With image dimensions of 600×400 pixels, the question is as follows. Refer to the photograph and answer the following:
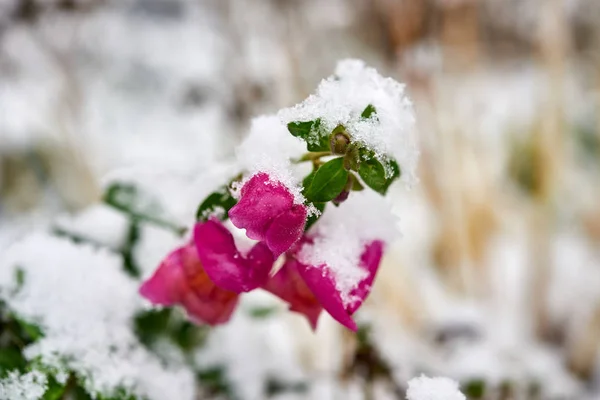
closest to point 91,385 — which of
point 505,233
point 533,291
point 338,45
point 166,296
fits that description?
point 166,296

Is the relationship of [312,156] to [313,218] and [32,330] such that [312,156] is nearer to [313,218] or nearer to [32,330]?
[313,218]

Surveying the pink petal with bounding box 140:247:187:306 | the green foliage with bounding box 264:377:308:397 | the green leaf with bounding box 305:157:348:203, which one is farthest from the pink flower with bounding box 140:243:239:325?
the green foliage with bounding box 264:377:308:397

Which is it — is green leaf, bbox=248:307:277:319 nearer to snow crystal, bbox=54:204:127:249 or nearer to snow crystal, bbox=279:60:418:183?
snow crystal, bbox=54:204:127:249

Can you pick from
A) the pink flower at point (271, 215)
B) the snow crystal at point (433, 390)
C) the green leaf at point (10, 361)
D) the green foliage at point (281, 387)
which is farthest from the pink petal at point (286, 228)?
the green foliage at point (281, 387)

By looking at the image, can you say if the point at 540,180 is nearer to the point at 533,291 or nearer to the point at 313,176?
the point at 533,291

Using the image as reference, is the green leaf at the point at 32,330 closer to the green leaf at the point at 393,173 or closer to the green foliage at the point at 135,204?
the green foliage at the point at 135,204

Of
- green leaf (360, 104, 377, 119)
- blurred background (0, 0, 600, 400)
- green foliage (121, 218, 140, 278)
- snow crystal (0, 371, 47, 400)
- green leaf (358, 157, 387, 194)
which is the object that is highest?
blurred background (0, 0, 600, 400)

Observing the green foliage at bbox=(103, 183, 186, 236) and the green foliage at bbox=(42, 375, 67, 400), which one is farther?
the green foliage at bbox=(103, 183, 186, 236)
